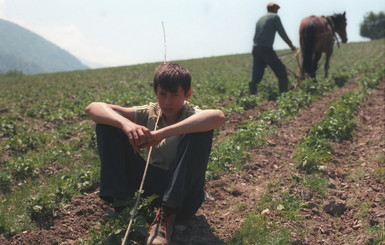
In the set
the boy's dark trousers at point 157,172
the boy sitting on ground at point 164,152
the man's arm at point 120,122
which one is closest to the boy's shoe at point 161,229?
the boy sitting on ground at point 164,152

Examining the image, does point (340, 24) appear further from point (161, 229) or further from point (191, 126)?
point (161, 229)

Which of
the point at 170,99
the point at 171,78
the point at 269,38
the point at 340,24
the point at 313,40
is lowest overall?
the point at 170,99

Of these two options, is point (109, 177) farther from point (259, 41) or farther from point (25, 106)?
point (25, 106)

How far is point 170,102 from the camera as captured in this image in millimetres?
3424

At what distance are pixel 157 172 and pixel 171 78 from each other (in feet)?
2.72

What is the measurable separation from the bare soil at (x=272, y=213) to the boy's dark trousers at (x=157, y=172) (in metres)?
0.47

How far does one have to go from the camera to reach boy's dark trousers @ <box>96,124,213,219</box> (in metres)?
3.07

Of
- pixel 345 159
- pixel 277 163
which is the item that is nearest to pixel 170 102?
pixel 277 163

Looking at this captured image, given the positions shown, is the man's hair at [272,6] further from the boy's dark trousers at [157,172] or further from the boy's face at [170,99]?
the boy's dark trousers at [157,172]

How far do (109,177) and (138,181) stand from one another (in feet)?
1.21

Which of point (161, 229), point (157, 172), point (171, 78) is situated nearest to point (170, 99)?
point (171, 78)

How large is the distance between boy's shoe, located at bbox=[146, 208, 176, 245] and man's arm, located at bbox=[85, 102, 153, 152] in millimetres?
603

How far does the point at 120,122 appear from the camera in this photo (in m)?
3.18

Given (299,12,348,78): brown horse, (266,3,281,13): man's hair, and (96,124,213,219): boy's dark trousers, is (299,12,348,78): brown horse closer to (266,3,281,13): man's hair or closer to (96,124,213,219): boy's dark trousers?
(266,3,281,13): man's hair
